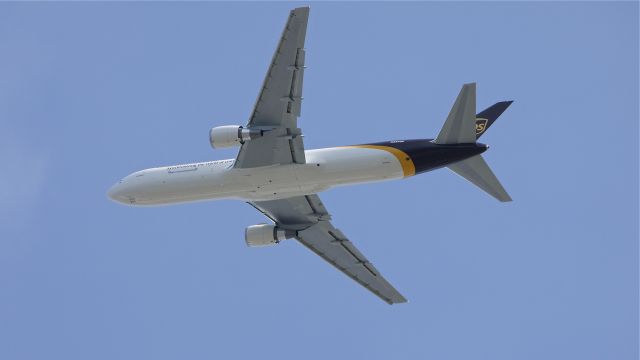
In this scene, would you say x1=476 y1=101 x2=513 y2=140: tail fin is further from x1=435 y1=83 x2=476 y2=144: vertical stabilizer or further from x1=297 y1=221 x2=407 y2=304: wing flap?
x1=297 y1=221 x2=407 y2=304: wing flap

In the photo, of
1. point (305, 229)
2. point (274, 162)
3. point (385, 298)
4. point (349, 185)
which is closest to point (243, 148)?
point (274, 162)

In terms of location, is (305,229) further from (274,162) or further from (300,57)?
(300,57)

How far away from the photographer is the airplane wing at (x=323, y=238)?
46375 millimetres

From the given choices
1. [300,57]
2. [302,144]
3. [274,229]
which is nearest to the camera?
[300,57]

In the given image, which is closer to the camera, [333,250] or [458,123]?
[458,123]

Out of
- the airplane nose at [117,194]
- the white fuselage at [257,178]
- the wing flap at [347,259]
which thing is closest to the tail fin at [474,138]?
the white fuselage at [257,178]

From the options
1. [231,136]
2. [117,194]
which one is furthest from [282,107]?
[117,194]

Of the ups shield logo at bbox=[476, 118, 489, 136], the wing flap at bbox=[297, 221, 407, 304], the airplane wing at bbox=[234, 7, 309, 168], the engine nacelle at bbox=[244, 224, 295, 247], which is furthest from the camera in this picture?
the wing flap at bbox=[297, 221, 407, 304]

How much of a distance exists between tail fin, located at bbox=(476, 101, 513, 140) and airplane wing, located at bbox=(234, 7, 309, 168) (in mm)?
7475

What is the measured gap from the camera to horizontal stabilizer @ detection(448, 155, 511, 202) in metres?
41.3

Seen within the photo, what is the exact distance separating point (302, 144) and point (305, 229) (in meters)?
7.78

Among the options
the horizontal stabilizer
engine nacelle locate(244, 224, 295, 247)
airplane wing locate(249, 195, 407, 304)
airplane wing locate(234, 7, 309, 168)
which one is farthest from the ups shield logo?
engine nacelle locate(244, 224, 295, 247)

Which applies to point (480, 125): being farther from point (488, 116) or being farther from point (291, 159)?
point (291, 159)

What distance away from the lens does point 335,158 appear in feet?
135
